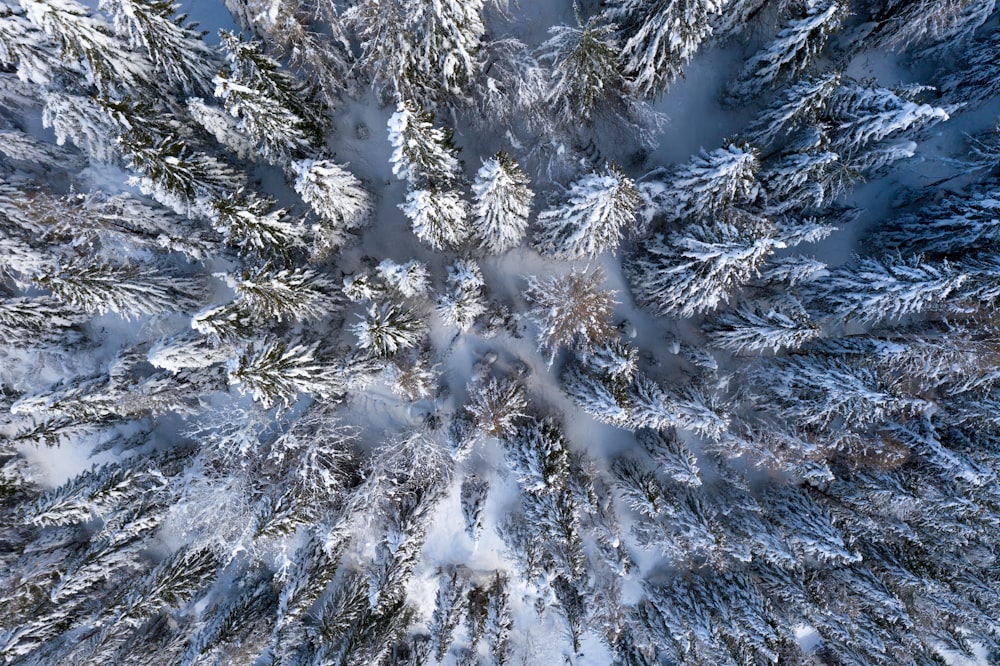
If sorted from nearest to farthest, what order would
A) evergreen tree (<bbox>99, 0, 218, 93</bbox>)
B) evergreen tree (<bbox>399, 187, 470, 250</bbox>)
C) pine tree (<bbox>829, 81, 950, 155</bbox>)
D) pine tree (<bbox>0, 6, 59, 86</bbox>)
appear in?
evergreen tree (<bbox>99, 0, 218, 93</bbox>), pine tree (<bbox>0, 6, 59, 86</bbox>), evergreen tree (<bbox>399, 187, 470, 250</bbox>), pine tree (<bbox>829, 81, 950, 155</bbox>)

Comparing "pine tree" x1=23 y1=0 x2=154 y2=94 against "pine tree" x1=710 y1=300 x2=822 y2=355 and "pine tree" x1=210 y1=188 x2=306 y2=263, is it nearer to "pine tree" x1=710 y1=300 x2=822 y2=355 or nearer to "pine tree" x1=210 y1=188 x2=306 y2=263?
"pine tree" x1=210 y1=188 x2=306 y2=263

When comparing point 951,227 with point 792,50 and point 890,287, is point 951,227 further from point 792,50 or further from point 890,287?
point 792,50

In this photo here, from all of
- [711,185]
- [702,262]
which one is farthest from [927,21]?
[702,262]

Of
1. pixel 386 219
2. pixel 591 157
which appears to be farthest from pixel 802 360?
pixel 386 219

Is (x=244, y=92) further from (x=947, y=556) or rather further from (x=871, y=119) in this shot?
(x=947, y=556)

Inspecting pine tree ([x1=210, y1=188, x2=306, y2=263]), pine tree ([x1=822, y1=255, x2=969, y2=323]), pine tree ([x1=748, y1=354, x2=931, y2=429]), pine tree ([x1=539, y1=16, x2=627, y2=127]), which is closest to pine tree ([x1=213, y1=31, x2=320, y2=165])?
pine tree ([x1=210, y1=188, x2=306, y2=263])

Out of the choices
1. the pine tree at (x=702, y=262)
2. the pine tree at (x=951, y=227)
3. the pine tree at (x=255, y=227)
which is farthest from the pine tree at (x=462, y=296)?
the pine tree at (x=951, y=227)
